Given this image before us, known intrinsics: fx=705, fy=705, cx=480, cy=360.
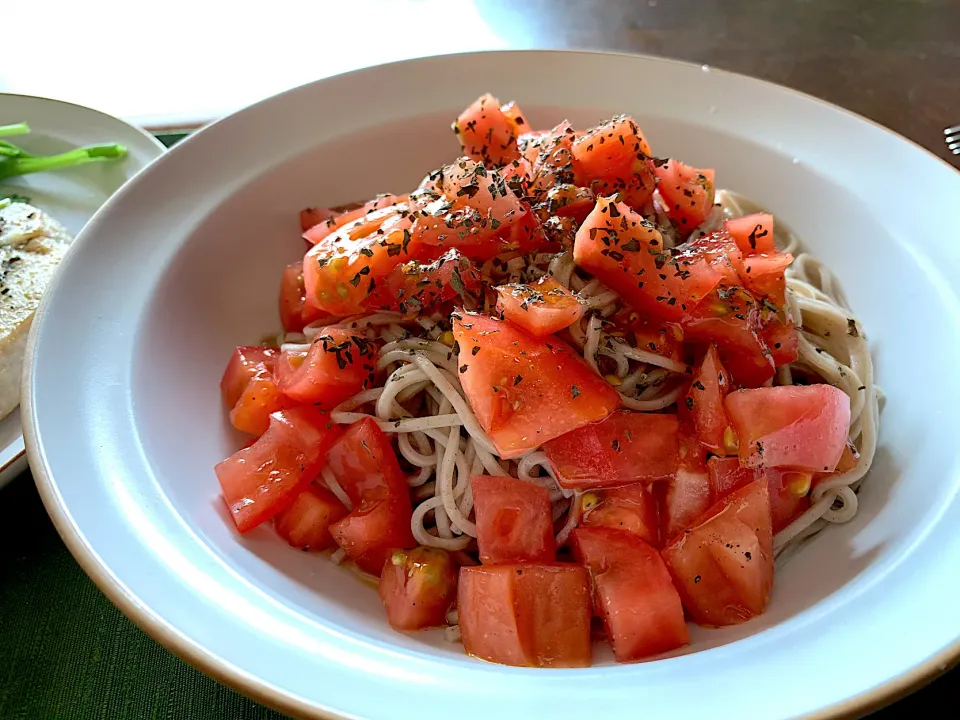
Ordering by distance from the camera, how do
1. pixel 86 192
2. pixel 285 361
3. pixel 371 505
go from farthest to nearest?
pixel 86 192 → pixel 285 361 → pixel 371 505

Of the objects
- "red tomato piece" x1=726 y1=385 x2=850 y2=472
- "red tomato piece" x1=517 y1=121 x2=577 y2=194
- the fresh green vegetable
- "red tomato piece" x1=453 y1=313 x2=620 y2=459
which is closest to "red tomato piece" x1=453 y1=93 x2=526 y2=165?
"red tomato piece" x1=517 y1=121 x2=577 y2=194

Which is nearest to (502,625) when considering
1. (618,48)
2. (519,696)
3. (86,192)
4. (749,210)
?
(519,696)

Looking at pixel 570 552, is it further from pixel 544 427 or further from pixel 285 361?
pixel 285 361

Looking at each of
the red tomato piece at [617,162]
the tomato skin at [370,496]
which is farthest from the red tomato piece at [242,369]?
the red tomato piece at [617,162]

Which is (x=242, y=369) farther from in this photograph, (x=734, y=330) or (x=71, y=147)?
(x=71, y=147)

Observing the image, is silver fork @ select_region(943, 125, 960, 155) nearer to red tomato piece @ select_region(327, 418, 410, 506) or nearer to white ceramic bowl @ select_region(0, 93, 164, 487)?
red tomato piece @ select_region(327, 418, 410, 506)

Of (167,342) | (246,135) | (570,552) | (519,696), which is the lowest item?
(570,552)

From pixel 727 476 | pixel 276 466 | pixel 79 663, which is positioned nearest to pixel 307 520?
pixel 276 466
